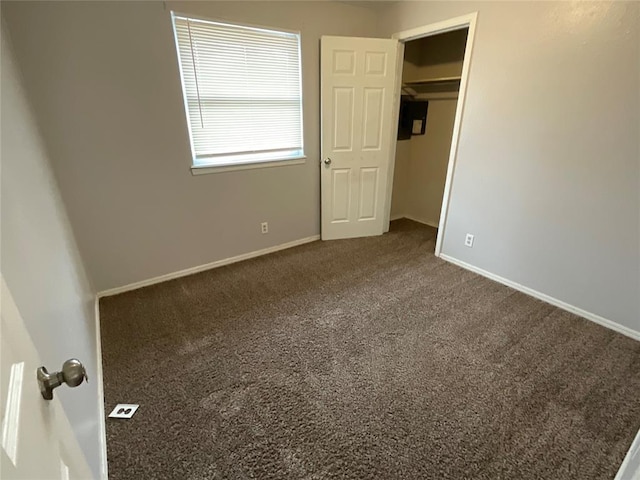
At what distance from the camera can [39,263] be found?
1.09 meters

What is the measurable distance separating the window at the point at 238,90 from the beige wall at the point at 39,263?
3.42 ft

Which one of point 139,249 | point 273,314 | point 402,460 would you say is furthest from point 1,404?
point 139,249

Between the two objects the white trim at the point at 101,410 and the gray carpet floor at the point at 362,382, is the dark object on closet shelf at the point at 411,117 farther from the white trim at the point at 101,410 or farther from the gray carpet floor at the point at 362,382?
the white trim at the point at 101,410

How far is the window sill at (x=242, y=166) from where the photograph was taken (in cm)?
265

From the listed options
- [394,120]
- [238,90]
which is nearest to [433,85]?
[394,120]

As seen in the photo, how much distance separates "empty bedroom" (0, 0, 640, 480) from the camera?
4.43 ft

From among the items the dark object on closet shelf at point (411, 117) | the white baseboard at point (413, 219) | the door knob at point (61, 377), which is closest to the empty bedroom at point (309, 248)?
the door knob at point (61, 377)

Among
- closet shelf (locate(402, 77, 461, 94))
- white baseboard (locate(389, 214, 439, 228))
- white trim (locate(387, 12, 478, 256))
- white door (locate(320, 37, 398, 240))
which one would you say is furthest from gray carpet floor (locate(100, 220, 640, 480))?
closet shelf (locate(402, 77, 461, 94))

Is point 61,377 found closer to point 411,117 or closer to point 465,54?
point 465,54

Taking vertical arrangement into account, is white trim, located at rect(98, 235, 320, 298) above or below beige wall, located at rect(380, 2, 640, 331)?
below

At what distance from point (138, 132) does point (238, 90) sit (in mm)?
867

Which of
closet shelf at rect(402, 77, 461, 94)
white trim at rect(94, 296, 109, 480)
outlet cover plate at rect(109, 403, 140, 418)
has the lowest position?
outlet cover plate at rect(109, 403, 140, 418)

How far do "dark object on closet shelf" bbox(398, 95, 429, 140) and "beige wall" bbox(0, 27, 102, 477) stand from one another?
342 centimetres

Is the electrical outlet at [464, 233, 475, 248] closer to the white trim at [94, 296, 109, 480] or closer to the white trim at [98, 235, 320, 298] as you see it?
the white trim at [98, 235, 320, 298]
